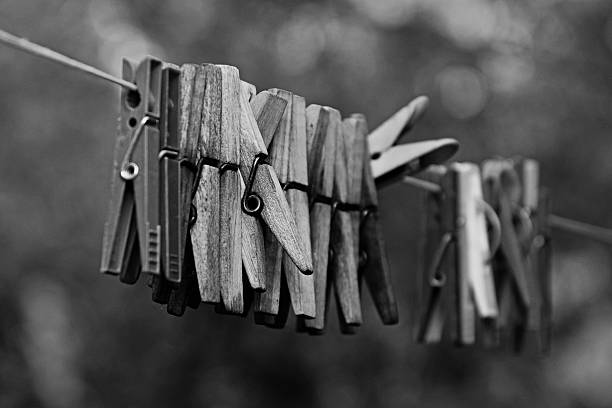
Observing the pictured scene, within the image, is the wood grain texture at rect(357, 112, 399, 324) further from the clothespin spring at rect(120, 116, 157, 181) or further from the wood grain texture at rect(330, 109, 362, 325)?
the clothespin spring at rect(120, 116, 157, 181)

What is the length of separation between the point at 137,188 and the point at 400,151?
1.79ft

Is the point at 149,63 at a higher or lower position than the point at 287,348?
higher

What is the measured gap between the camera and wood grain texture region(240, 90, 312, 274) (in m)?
1.14

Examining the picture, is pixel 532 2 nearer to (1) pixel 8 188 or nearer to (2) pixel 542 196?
(1) pixel 8 188

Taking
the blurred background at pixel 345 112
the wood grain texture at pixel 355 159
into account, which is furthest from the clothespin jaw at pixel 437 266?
the blurred background at pixel 345 112

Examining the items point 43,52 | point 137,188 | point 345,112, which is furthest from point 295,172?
point 345,112

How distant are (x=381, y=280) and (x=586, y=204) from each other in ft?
10.8

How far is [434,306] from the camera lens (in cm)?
175

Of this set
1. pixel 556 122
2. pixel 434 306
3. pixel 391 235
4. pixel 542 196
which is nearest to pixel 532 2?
pixel 556 122

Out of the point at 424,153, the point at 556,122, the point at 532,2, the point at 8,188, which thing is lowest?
the point at 424,153

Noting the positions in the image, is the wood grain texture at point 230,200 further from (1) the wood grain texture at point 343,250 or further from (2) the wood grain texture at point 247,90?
(1) the wood grain texture at point 343,250

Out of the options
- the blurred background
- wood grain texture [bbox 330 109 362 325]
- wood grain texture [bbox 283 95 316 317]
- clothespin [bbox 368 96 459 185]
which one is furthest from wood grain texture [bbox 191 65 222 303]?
the blurred background

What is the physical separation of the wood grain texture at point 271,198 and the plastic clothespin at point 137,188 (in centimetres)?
11

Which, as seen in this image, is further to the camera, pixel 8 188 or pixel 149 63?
pixel 8 188
